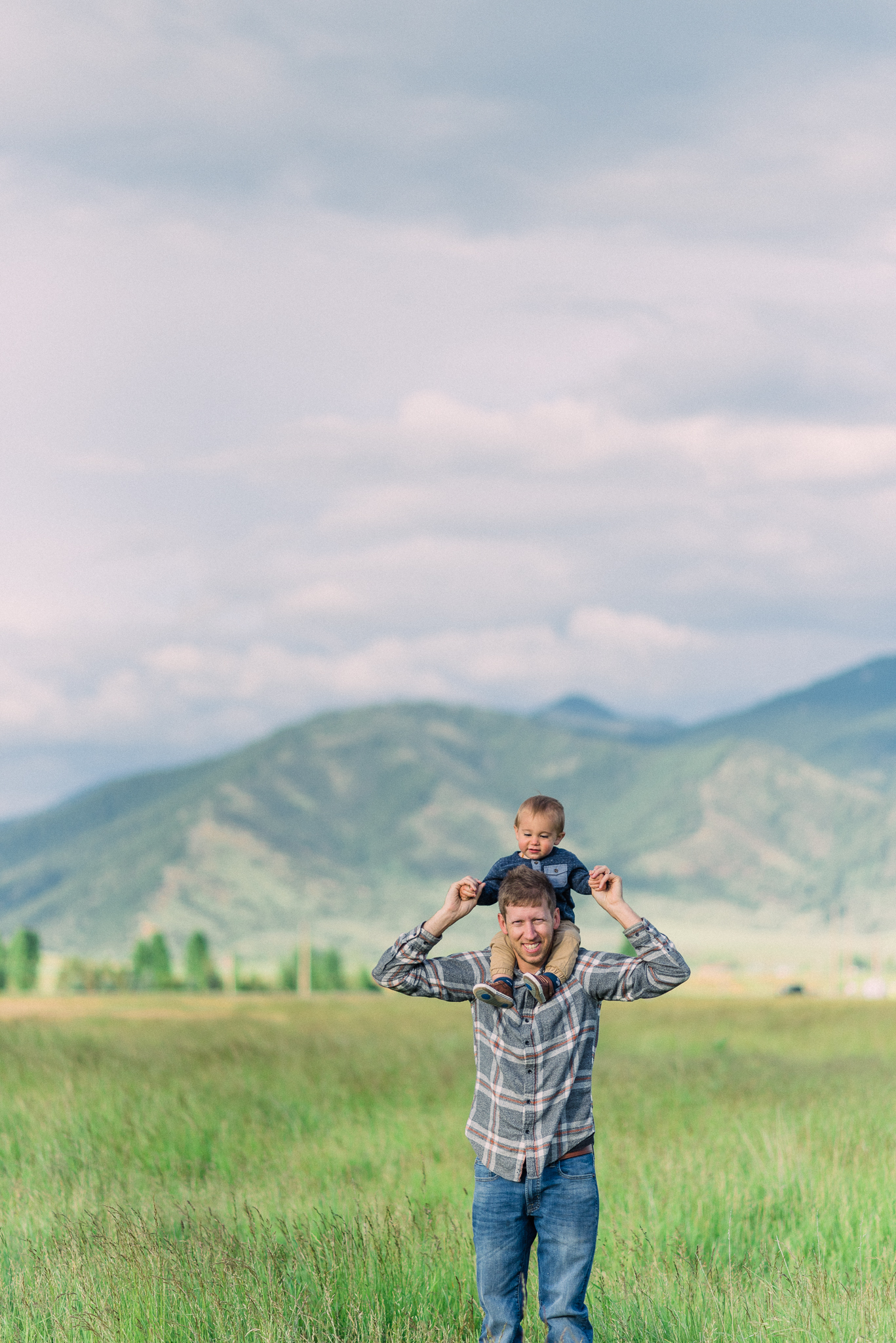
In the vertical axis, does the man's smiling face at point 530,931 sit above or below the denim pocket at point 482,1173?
above

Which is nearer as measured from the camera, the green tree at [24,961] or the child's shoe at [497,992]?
the child's shoe at [497,992]

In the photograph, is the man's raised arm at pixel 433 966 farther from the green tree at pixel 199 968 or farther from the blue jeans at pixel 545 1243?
the green tree at pixel 199 968

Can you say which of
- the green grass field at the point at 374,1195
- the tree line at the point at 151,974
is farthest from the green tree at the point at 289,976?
the green grass field at the point at 374,1195

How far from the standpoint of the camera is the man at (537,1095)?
565cm

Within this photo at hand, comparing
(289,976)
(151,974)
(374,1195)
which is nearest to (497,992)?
(374,1195)

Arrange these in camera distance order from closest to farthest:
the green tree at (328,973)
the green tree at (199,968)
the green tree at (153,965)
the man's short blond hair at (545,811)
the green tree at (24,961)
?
the man's short blond hair at (545,811) → the green tree at (24,961) → the green tree at (153,965) → the green tree at (199,968) → the green tree at (328,973)

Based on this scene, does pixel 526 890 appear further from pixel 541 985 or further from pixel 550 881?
pixel 541 985

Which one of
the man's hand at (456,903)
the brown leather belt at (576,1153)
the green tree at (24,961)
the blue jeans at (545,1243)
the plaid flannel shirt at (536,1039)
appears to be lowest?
the blue jeans at (545,1243)

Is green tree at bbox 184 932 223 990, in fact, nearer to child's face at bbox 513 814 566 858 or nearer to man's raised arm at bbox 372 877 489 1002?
man's raised arm at bbox 372 877 489 1002

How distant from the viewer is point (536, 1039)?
575 centimetres

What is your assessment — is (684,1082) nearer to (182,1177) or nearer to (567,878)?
(182,1177)

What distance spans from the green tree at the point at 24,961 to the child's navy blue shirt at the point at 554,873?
8529 cm

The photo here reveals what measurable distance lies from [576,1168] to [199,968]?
89508mm

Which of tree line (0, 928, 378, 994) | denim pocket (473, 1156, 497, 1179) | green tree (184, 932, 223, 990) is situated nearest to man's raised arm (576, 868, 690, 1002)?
denim pocket (473, 1156, 497, 1179)
